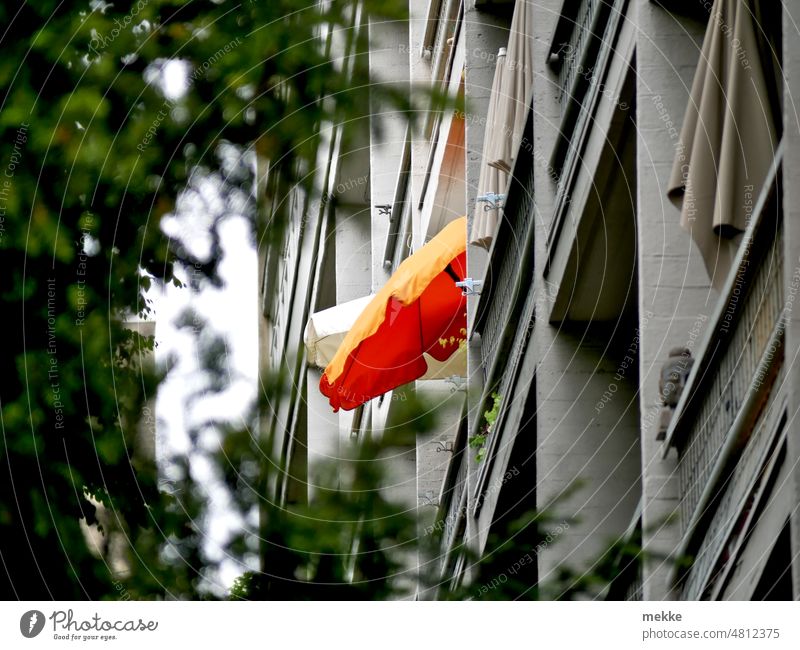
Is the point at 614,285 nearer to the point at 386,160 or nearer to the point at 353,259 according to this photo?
the point at 386,160

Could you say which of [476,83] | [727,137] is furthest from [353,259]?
[727,137]

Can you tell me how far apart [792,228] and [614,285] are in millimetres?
7210

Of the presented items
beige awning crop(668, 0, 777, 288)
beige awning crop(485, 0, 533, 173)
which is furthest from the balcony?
beige awning crop(668, 0, 777, 288)

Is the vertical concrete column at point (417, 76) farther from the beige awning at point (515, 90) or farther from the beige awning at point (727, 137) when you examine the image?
the beige awning at point (727, 137)

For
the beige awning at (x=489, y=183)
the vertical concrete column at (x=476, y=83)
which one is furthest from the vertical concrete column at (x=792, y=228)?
the vertical concrete column at (x=476, y=83)

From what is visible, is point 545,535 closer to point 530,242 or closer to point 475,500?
point 530,242

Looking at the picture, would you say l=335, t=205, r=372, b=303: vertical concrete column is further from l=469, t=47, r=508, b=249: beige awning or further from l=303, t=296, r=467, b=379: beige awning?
l=469, t=47, r=508, b=249: beige awning

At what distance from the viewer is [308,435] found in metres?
39.4

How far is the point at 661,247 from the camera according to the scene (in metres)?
10.2

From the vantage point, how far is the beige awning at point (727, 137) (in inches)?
341

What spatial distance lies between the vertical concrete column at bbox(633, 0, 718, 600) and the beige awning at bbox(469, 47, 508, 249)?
620 cm

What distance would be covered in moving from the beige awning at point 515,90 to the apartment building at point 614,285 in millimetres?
35
